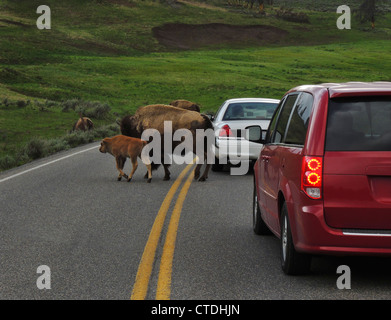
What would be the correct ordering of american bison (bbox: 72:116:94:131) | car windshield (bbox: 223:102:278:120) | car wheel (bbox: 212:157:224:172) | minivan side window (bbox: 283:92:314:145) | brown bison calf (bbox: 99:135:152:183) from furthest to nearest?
american bison (bbox: 72:116:94:131)
car wheel (bbox: 212:157:224:172)
car windshield (bbox: 223:102:278:120)
brown bison calf (bbox: 99:135:152:183)
minivan side window (bbox: 283:92:314:145)

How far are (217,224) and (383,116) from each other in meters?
3.84

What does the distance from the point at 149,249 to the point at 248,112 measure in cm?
874

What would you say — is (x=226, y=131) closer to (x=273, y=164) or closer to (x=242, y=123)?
(x=242, y=123)

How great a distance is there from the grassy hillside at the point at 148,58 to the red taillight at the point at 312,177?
13.7 meters

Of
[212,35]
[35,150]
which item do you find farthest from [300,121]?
[212,35]

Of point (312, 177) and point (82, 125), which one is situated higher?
point (312, 177)

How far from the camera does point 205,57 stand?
84.1 m

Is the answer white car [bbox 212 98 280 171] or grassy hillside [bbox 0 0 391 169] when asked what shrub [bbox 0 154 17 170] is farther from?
white car [bbox 212 98 280 171]

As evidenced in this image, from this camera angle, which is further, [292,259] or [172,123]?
[172,123]

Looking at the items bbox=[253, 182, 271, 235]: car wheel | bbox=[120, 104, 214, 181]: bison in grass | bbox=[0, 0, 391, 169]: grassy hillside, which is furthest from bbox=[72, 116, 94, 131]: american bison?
bbox=[253, 182, 271, 235]: car wheel

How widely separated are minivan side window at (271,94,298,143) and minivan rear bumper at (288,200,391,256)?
153cm

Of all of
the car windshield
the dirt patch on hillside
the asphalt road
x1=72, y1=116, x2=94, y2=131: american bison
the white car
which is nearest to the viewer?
the asphalt road

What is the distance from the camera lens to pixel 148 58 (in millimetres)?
79938

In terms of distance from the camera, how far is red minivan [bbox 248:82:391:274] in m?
6.43
